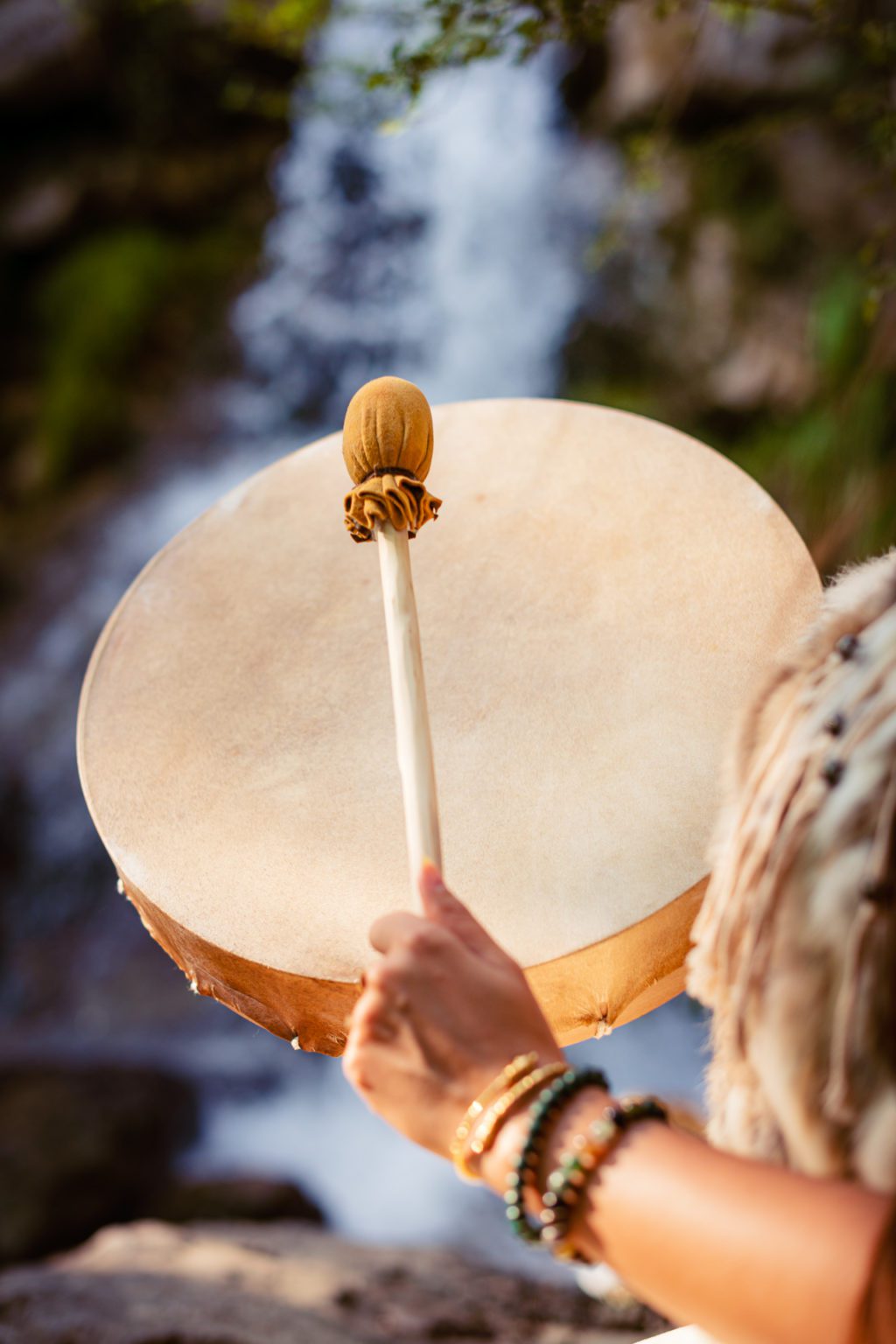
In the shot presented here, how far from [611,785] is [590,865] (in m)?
0.08

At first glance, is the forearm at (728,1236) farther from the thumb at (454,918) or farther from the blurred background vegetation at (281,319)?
the blurred background vegetation at (281,319)

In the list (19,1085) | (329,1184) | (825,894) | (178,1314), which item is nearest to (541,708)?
(825,894)

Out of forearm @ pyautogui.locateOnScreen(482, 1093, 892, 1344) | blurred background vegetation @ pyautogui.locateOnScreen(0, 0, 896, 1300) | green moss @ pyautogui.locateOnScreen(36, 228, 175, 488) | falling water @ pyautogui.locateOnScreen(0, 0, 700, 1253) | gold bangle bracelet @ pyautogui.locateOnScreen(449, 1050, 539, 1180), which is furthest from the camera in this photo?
green moss @ pyautogui.locateOnScreen(36, 228, 175, 488)

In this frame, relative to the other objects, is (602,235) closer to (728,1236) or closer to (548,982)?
(548,982)

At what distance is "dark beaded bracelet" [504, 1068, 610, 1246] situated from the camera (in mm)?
527

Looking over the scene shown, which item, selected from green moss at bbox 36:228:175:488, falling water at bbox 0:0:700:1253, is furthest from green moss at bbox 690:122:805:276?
green moss at bbox 36:228:175:488

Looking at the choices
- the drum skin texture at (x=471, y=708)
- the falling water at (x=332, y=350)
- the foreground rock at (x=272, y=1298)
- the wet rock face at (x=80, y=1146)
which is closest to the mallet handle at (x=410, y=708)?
the drum skin texture at (x=471, y=708)

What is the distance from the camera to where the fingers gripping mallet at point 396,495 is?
741 millimetres

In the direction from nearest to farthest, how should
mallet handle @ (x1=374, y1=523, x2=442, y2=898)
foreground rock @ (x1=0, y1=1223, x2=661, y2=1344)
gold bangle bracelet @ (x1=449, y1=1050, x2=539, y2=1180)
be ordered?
gold bangle bracelet @ (x1=449, y1=1050, x2=539, y2=1180) → mallet handle @ (x1=374, y1=523, x2=442, y2=898) → foreground rock @ (x1=0, y1=1223, x2=661, y2=1344)

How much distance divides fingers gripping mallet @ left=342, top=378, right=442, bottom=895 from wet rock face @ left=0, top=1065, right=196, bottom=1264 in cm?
253

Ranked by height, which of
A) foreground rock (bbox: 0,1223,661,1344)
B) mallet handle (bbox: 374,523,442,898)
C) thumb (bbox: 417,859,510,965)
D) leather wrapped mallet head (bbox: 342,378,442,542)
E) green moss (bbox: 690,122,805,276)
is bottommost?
foreground rock (bbox: 0,1223,661,1344)

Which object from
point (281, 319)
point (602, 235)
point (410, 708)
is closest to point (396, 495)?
point (410, 708)

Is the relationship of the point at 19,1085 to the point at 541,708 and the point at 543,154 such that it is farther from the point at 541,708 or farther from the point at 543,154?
the point at 543,154

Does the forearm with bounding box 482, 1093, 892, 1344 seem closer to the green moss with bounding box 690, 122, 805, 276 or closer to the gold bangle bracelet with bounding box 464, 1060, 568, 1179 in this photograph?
the gold bangle bracelet with bounding box 464, 1060, 568, 1179
